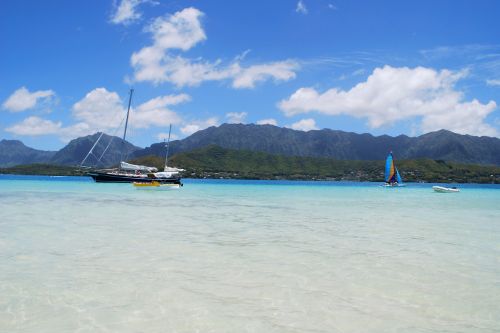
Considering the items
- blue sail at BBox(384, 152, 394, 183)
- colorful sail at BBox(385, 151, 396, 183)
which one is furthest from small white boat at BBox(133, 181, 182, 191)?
colorful sail at BBox(385, 151, 396, 183)

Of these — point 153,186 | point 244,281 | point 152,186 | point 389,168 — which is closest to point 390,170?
point 389,168

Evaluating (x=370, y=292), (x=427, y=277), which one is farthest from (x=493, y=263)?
(x=370, y=292)

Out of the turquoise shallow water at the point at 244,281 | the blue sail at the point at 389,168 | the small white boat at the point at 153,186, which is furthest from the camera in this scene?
the blue sail at the point at 389,168

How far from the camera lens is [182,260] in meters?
16.3

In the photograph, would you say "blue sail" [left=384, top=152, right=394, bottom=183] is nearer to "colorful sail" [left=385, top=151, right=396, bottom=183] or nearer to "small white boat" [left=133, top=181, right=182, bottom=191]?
"colorful sail" [left=385, top=151, right=396, bottom=183]

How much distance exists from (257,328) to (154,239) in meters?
13.7

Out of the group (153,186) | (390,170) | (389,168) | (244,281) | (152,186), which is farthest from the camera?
(390,170)

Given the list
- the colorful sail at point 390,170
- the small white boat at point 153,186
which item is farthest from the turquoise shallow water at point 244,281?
the colorful sail at point 390,170

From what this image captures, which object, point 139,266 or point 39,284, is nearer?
point 39,284

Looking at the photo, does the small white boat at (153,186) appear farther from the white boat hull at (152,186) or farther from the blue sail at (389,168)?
the blue sail at (389,168)

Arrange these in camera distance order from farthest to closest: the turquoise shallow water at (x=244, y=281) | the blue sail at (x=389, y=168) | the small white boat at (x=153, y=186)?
the blue sail at (x=389, y=168) → the small white boat at (x=153, y=186) → the turquoise shallow water at (x=244, y=281)

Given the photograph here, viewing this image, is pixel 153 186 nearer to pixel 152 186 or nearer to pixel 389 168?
pixel 152 186

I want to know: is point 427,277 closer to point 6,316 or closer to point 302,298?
point 302,298

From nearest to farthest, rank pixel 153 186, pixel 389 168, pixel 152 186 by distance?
1. pixel 152 186
2. pixel 153 186
3. pixel 389 168
